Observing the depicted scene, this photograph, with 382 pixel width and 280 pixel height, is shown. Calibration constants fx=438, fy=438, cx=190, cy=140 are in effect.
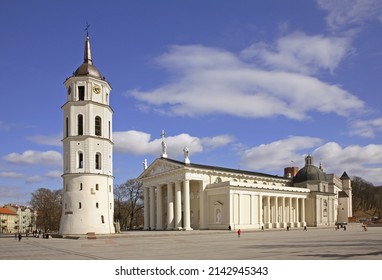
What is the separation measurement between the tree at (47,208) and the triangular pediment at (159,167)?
1928 cm

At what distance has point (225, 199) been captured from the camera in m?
63.6

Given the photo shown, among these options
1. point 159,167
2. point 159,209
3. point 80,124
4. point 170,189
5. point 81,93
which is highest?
point 81,93

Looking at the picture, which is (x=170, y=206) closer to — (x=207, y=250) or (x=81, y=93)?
(x=81, y=93)

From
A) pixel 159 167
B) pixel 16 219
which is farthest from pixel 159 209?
pixel 16 219

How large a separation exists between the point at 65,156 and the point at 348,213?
76327 millimetres

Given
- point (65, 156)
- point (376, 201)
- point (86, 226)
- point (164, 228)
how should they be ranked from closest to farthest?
1. point (86, 226)
2. point (65, 156)
3. point (164, 228)
4. point (376, 201)

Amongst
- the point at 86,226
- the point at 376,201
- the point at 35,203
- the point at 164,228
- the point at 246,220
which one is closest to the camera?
the point at 86,226

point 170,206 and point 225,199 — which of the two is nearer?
point 225,199

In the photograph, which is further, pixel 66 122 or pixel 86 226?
pixel 66 122

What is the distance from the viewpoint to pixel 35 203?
85812mm

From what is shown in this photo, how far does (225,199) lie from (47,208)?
37.1 m

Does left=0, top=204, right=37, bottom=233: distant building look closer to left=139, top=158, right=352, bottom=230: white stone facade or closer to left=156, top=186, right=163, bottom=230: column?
left=139, top=158, right=352, bottom=230: white stone facade

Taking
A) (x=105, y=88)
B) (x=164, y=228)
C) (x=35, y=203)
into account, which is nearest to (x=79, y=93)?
(x=105, y=88)
